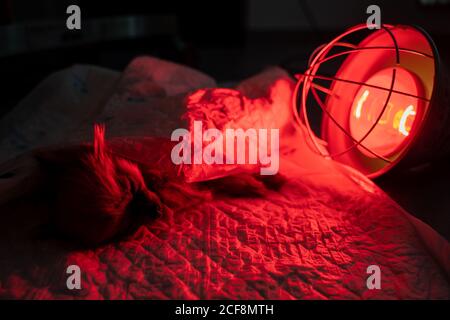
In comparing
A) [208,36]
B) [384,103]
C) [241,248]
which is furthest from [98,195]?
[208,36]

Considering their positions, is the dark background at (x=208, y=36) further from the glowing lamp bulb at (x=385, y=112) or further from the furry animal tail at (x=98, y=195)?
the furry animal tail at (x=98, y=195)

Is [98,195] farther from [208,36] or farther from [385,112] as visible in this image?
[208,36]

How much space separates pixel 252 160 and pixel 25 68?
3.18 feet

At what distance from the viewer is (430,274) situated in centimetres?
57

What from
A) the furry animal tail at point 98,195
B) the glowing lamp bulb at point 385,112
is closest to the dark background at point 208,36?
the glowing lamp bulb at point 385,112

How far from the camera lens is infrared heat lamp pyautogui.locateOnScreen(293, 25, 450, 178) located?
77 cm

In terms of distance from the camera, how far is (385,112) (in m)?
0.90

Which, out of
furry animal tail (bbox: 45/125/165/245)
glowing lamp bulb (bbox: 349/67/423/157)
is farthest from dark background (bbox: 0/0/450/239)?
furry animal tail (bbox: 45/125/165/245)

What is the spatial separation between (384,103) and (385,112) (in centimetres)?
2

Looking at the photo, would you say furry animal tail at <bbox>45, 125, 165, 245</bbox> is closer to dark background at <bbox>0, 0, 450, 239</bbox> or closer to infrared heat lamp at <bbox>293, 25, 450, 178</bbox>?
infrared heat lamp at <bbox>293, 25, 450, 178</bbox>

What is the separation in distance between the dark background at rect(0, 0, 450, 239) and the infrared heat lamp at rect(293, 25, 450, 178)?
8cm

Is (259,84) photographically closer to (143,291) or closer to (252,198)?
(252,198)
